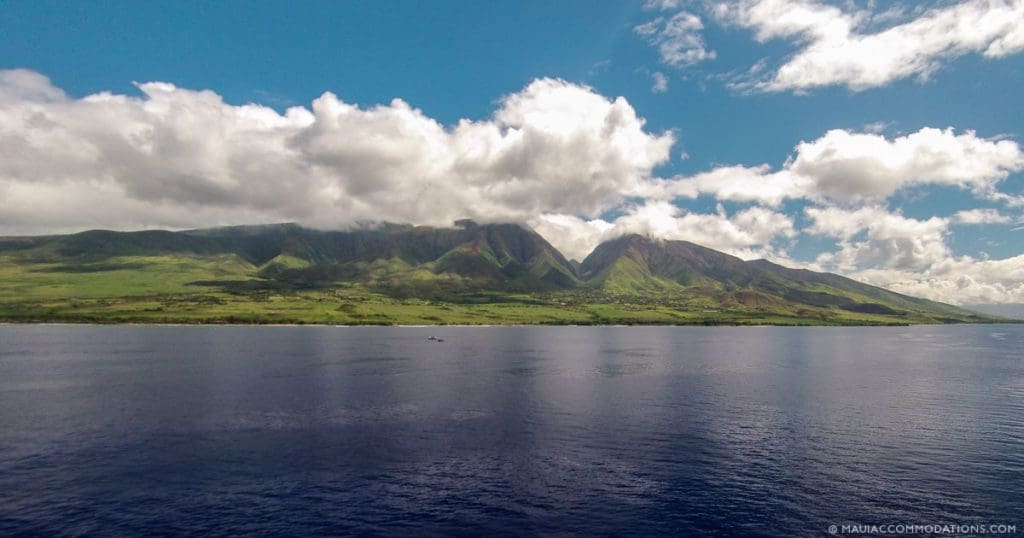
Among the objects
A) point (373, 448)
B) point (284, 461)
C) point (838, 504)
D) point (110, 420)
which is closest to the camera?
point (838, 504)

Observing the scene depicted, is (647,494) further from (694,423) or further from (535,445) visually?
(694,423)

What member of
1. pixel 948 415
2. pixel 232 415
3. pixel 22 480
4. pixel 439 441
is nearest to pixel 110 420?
pixel 232 415

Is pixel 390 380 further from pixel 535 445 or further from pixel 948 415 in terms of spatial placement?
pixel 948 415

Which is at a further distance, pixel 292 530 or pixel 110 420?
pixel 110 420

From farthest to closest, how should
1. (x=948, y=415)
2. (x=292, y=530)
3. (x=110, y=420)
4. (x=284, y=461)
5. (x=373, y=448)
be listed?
(x=948, y=415) < (x=110, y=420) < (x=373, y=448) < (x=284, y=461) < (x=292, y=530)

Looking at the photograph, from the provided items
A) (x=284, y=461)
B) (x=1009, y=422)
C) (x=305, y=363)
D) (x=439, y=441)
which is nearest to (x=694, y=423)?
(x=439, y=441)

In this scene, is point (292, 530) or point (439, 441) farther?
point (439, 441)
